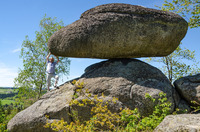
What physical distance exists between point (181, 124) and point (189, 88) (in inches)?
188

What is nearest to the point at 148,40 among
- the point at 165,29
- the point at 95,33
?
the point at 165,29

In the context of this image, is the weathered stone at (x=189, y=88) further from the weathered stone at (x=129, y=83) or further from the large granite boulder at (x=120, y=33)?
the large granite boulder at (x=120, y=33)

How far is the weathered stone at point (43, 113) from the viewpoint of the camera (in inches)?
310

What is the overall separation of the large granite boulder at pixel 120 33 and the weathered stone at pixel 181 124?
4.80 meters

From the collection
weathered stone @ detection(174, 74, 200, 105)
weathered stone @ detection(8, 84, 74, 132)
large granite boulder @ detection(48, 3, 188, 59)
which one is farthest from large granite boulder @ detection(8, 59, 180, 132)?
large granite boulder @ detection(48, 3, 188, 59)

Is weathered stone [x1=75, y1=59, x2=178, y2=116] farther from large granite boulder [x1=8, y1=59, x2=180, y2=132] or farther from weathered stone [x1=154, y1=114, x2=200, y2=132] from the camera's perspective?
weathered stone [x1=154, y1=114, x2=200, y2=132]

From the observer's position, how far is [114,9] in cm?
891

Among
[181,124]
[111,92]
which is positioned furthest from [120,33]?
[181,124]

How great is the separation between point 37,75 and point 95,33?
14810mm

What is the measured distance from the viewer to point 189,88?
8.29 meters

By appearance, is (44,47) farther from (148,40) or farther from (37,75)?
(148,40)

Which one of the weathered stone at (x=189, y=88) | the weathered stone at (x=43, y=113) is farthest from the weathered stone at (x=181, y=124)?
the weathered stone at (x=43, y=113)

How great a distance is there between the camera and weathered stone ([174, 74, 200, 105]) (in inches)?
319

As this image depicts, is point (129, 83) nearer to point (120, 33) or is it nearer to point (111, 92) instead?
point (111, 92)
